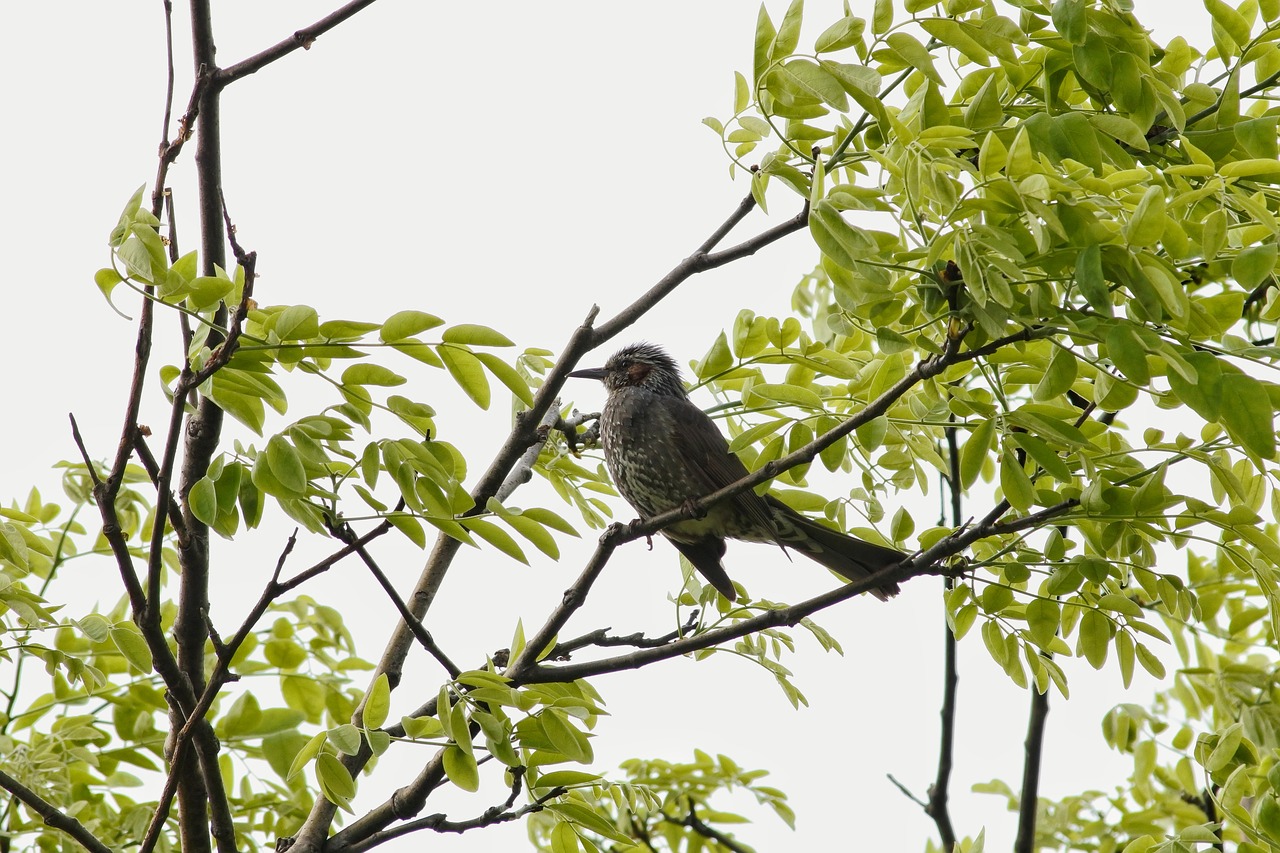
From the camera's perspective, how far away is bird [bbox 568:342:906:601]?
434 cm

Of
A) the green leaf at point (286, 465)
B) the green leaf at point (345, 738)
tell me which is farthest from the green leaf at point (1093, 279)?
the green leaf at point (345, 738)

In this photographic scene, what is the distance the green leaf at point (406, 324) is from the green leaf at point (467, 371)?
0.38 ft

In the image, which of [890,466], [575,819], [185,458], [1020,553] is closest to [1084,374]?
[1020,553]

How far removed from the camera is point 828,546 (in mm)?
4387

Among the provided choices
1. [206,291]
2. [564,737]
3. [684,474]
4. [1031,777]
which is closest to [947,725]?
[1031,777]

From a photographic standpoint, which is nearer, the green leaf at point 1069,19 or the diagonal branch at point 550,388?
the green leaf at point 1069,19

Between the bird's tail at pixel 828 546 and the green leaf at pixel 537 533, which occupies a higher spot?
the bird's tail at pixel 828 546

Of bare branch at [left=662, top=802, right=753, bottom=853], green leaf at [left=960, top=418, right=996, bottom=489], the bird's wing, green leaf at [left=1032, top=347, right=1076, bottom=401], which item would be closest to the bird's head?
the bird's wing

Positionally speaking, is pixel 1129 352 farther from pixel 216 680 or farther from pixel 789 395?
pixel 216 680

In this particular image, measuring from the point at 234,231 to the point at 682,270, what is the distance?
133 centimetres

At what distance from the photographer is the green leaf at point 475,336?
2.43 meters

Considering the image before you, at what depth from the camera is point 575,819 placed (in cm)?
276

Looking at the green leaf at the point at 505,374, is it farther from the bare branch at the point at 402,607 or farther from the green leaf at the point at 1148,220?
the green leaf at the point at 1148,220

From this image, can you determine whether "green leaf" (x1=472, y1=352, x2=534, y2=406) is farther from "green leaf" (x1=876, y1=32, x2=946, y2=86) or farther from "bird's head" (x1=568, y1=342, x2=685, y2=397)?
"bird's head" (x1=568, y1=342, x2=685, y2=397)
